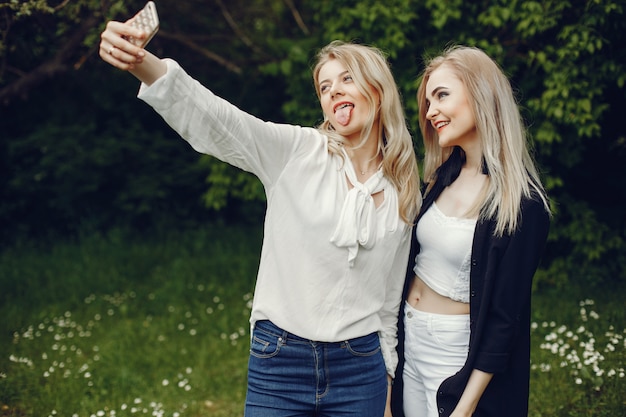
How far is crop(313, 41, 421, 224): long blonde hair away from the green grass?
198 centimetres

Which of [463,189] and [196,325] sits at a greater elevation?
[463,189]

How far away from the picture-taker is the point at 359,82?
234 cm

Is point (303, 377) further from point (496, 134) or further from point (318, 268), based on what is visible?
point (496, 134)

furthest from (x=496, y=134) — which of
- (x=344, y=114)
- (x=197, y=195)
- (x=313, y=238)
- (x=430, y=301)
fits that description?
(x=197, y=195)

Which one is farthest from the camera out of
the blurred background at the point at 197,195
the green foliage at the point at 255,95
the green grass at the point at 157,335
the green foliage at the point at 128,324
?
the green foliage at the point at 255,95

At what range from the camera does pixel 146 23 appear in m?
1.74

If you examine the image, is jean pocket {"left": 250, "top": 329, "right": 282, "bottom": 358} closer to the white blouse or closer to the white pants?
the white blouse

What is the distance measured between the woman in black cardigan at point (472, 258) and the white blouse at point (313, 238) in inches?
9.6

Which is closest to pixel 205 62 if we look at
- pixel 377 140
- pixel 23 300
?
pixel 23 300

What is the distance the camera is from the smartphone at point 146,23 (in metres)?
1.72

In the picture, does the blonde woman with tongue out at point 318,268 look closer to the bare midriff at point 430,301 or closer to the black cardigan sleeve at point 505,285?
the bare midriff at point 430,301

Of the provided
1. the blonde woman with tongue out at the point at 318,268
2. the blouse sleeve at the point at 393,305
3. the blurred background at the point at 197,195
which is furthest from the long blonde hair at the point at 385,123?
the blurred background at the point at 197,195

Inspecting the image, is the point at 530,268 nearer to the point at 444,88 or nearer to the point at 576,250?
the point at 444,88

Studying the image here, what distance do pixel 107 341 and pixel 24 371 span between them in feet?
2.48
